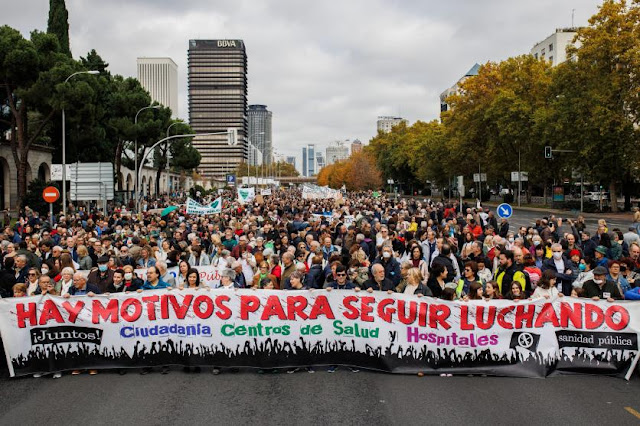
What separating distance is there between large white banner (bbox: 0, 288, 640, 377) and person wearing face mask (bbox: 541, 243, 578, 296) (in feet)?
6.81

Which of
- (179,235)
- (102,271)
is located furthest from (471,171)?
(102,271)

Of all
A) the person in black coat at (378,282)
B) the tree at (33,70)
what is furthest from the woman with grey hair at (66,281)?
the tree at (33,70)

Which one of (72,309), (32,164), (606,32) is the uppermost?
(606,32)

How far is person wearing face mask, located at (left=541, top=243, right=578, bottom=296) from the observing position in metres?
10.2

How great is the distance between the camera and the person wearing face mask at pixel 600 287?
339 inches

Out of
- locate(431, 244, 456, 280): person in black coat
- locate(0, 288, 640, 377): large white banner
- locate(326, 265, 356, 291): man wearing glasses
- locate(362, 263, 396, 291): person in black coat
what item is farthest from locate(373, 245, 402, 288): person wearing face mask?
locate(0, 288, 640, 377): large white banner

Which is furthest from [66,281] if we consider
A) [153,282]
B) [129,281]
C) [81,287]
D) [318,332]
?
[318,332]

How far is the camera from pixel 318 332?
834 cm

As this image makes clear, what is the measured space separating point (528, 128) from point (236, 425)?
57843 mm

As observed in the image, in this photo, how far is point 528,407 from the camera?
22.9 ft

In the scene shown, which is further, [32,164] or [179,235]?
[32,164]

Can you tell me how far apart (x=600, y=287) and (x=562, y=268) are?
79.1 inches

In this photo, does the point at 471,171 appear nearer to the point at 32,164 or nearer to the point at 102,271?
the point at 32,164

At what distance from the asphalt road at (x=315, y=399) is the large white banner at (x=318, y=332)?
22 centimetres
